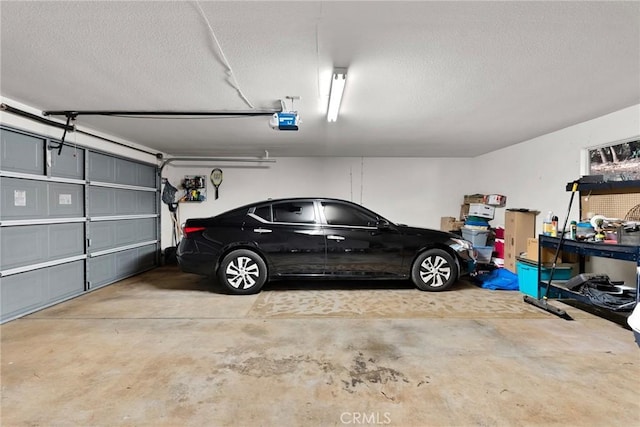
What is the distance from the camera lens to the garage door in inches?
115

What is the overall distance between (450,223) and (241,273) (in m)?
4.37

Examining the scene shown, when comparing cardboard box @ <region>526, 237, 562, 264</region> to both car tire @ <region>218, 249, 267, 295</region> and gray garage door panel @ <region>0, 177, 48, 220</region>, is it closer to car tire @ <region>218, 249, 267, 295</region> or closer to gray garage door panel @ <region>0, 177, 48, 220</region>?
car tire @ <region>218, 249, 267, 295</region>

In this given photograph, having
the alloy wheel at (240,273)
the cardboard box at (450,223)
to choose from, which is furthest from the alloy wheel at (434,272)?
the alloy wheel at (240,273)

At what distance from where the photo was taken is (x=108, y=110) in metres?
3.21

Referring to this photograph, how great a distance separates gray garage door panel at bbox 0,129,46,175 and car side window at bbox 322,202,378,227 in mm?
3373

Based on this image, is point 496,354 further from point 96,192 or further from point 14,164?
point 96,192

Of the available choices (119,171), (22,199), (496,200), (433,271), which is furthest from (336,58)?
(496,200)

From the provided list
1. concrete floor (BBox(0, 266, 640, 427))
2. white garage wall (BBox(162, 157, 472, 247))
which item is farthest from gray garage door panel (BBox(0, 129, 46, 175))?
white garage wall (BBox(162, 157, 472, 247))

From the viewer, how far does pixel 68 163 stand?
3.61m

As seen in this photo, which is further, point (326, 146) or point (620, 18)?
point (326, 146)

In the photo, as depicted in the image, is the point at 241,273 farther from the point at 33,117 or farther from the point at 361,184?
the point at 361,184

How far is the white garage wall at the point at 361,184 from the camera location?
612 centimetres

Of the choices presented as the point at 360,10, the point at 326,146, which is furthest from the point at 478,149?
the point at 360,10

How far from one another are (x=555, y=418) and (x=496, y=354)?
2.19 ft
